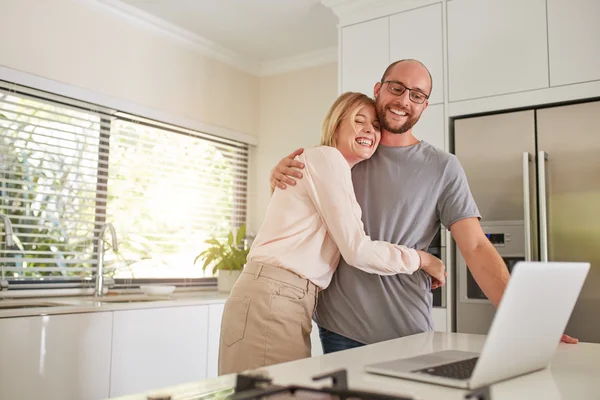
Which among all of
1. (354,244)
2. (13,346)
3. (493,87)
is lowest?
(13,346)

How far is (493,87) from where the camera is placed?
9.32 feet

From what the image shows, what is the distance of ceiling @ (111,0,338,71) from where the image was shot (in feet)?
11.3

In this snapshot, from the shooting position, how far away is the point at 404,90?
69.9 inches

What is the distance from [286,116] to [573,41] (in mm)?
2188

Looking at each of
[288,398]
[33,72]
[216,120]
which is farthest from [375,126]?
[216,120]

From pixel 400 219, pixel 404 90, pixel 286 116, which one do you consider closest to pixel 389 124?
pixel 404 90

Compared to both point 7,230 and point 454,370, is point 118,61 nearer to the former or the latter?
point 7,230

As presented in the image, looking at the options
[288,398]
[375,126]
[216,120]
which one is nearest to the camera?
[288,398]

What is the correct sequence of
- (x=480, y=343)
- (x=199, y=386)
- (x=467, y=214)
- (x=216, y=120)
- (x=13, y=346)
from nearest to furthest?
(x=199, y=386) < (x=480, y=343) < (x=467, y=214) < (x=13, y=346) < (x=216, y=120)

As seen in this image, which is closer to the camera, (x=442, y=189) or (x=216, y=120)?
(x=442, y=189)

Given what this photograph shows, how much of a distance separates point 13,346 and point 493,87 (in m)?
2.39

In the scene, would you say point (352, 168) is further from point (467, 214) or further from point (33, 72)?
point (33, 72)

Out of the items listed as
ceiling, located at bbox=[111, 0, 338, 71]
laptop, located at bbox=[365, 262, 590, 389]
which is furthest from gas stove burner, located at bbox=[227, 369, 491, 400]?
ceiling, located at bbox=[111, 0, 338, 71]

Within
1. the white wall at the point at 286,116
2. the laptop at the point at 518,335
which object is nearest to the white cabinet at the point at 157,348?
the white wall at the point at 286,116
